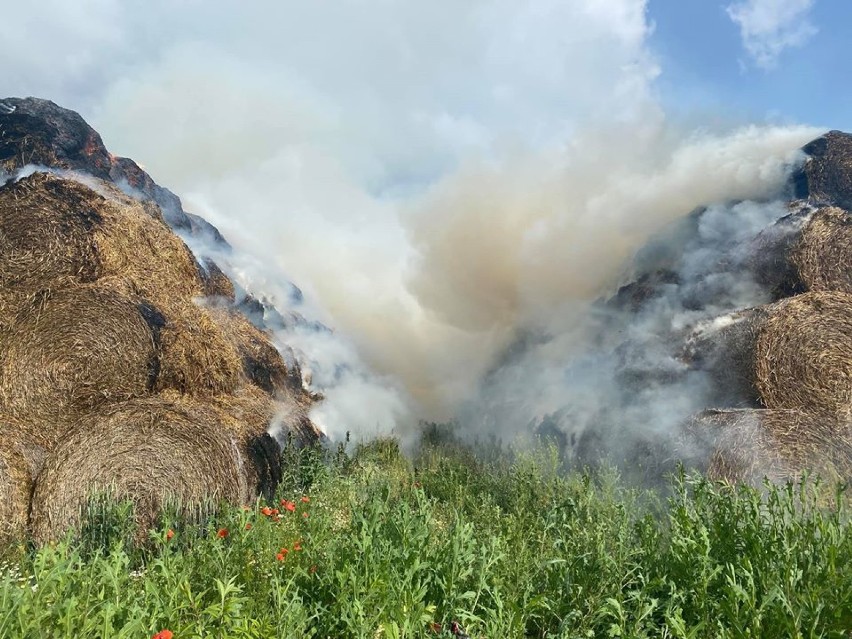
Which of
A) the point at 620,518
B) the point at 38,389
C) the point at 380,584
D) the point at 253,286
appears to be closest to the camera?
the point at 380,584

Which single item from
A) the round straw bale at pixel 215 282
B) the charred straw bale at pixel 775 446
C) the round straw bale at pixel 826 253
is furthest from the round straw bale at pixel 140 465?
the round straw bale at pixel 826 253

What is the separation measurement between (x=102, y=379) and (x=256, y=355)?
3.79m

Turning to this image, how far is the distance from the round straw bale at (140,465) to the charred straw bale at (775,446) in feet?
22.4

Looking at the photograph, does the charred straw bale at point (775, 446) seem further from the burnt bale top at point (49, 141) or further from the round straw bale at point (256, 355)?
the burnt bale top at point (49, 141)

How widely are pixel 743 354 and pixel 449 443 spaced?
1068 centimetres

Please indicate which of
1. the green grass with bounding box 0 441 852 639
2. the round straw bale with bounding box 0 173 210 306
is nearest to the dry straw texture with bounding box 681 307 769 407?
the green grass with bounding box 0 441 852 639

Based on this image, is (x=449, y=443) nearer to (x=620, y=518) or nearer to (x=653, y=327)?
(x=653, y=327)

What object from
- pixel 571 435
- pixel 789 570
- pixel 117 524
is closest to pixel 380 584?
pixel 789 570

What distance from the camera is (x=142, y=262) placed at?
32.7 ft

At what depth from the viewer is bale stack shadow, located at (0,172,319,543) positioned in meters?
7.79

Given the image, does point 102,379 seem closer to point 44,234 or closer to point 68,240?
point 68,240

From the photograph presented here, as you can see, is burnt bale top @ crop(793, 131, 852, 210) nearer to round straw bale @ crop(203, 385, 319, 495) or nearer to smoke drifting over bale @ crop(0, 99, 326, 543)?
round straw bale @ crop(203, 385, 319, 495)

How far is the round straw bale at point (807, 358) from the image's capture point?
8.58 m

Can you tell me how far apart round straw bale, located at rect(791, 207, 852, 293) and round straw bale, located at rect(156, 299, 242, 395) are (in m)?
9.55
